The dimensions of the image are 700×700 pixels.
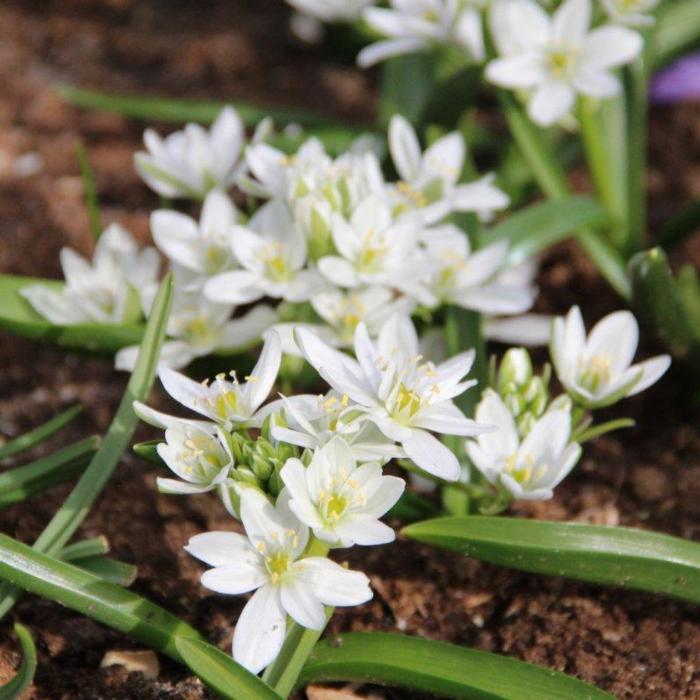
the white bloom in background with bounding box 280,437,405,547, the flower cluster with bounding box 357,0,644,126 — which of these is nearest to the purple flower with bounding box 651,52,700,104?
the flower cluster with bounding box 357,0,644,126

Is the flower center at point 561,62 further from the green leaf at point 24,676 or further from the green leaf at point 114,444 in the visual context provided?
the green leaf at point 24,676

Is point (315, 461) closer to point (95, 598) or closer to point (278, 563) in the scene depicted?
point (278, 563)

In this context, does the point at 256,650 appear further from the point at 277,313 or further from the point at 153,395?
the point at 153,395

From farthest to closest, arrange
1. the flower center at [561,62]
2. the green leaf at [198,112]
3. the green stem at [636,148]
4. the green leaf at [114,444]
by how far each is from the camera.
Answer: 1. the green leaf at [198,112]
2. the green stem at [636,148]
3. the flower center at [561,62]
4. the green leaf at [114,444]

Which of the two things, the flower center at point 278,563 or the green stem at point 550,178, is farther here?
the green stem at point 550,178

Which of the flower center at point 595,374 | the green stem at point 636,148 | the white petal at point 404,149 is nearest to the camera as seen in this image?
the flower center at point 595,374

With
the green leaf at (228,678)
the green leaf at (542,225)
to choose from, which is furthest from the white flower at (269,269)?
the green leaf at (228,678)

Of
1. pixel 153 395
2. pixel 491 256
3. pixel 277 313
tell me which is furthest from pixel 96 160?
pixel 491 256
